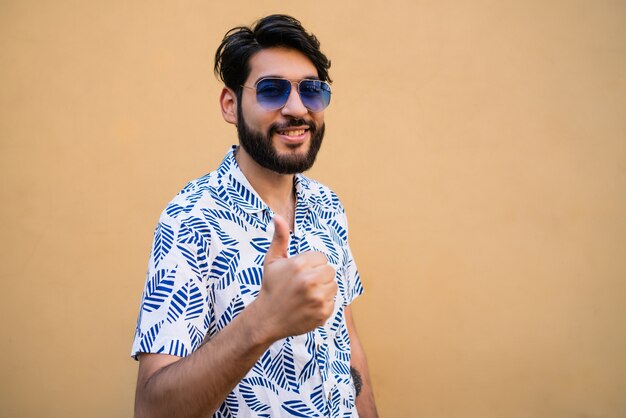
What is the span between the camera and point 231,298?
4.87 feet

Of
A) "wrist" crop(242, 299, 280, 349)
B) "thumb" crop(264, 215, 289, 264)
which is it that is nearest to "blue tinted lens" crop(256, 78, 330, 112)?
"thumb" crop(264, 215, 289, 264)

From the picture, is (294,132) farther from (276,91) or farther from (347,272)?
(347,272)

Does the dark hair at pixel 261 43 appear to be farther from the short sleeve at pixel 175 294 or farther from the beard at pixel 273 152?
the short sleeve at pixel 175 294

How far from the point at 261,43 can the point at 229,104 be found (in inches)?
9.3

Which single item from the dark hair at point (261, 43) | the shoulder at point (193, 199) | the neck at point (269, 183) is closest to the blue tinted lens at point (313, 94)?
Result: the dark hair at point (261, 43)

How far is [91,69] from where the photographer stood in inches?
105

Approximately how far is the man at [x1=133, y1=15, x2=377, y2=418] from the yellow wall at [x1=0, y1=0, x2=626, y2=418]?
883 millimetres

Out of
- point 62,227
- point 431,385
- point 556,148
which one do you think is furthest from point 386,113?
point 62,227

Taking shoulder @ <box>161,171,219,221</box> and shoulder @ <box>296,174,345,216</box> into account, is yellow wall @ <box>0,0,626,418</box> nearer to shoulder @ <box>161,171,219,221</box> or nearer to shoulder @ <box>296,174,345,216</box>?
shoulder @ <box>296,174,345,216</box>

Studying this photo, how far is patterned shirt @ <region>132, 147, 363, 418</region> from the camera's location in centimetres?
136

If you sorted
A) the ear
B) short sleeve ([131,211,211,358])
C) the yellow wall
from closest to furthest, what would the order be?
short sleeve ([131,211,211,358]), the ear, the yellow wall

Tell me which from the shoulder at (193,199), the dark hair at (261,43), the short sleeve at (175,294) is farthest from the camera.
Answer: the dark hair at (261,43)

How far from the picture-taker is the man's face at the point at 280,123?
1720 millimetres

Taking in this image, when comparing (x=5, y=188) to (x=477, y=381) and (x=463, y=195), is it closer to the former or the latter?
(x=463, y=195)
